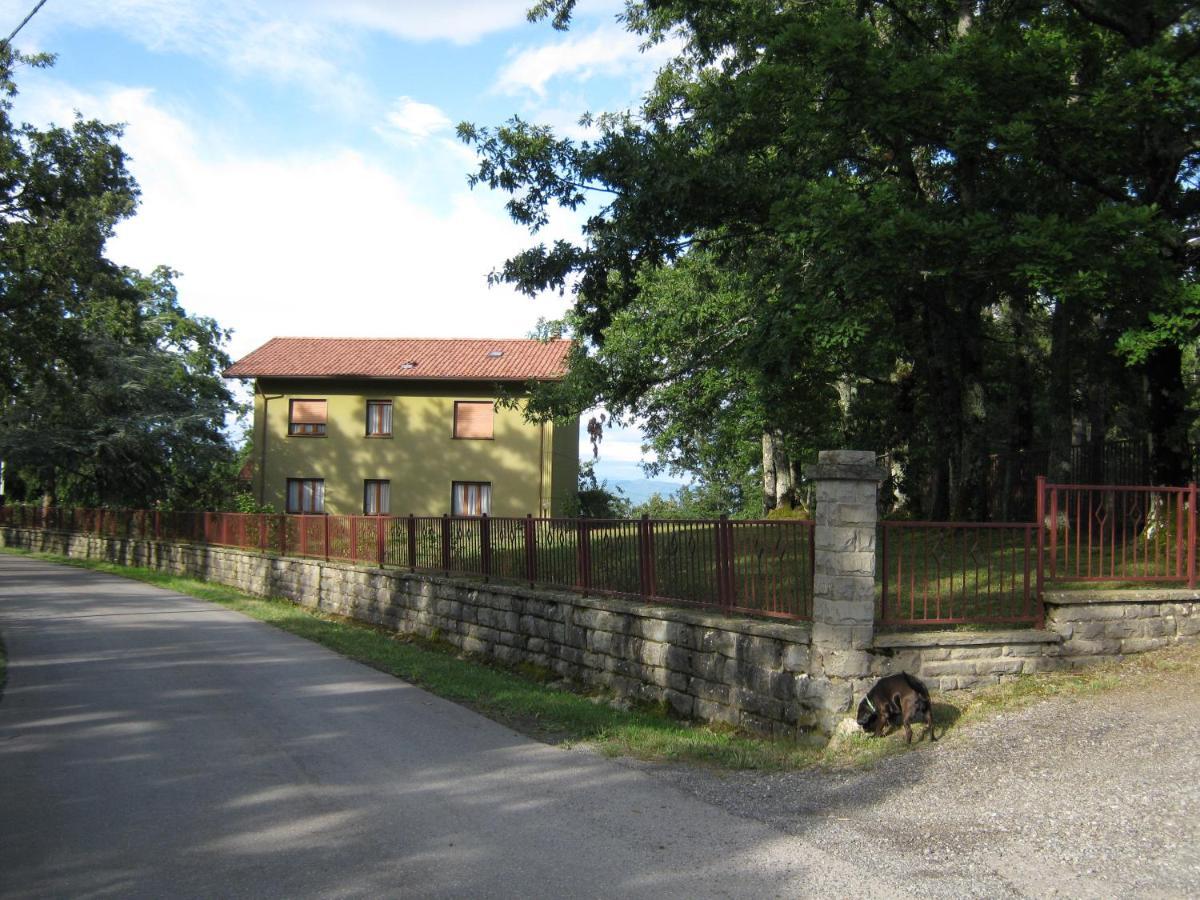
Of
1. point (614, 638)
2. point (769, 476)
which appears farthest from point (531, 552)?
point (769, 476)

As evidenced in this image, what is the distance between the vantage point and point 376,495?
115 ft

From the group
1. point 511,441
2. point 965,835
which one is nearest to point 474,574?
point 965,835

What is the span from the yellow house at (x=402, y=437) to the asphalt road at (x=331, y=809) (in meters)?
24.0

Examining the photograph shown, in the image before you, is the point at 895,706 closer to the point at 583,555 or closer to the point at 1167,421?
the point at 583,555

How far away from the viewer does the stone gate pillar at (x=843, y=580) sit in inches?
300

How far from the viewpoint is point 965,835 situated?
17.7 feet

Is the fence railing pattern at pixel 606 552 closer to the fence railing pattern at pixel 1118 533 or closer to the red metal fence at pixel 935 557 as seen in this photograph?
the red metal fence at pixel 935 557

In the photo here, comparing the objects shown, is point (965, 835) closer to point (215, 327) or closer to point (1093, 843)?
point (1093, 843)

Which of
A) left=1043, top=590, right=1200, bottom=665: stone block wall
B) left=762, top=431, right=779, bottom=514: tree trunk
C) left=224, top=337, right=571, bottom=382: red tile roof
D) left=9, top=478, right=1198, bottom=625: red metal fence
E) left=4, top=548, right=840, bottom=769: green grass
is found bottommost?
left=4, top=548, right=840, bottom=769: green grass

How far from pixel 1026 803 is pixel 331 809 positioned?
414 centimetres

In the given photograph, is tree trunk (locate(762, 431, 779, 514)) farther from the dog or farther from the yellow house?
the dog

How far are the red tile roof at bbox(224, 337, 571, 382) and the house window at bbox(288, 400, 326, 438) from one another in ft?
3.98

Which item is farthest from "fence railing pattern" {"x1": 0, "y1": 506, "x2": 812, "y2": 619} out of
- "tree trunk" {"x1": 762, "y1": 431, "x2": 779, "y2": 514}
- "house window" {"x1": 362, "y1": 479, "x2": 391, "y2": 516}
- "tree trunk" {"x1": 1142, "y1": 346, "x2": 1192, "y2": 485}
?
"tree trunk" {"x1": 762, "y1": 431, "x2": 779, "y2": 514}

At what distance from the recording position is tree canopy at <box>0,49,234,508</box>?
23688mm
